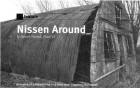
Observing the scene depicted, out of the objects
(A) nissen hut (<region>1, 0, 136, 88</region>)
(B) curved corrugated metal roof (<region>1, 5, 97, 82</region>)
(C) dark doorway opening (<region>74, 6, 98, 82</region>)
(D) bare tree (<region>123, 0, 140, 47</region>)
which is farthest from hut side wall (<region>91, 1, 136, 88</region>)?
(D) bare tree (<region>123, 0, 140, 47</region>)

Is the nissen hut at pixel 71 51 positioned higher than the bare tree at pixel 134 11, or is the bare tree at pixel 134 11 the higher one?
the bare tree at pixel 134 11

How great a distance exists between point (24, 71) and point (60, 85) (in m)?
2.48

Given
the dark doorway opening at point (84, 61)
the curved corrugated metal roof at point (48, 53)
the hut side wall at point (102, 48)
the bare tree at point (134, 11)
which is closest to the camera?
the curved corrugated metal roof at point (48, 53)

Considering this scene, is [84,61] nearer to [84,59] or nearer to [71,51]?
[84,59]

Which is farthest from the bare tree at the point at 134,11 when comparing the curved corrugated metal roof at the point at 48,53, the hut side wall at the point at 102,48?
the curved corrugated metal roof at the point at 48,53

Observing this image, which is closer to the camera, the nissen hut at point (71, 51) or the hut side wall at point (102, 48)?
the nissen hut at point (71, 51)

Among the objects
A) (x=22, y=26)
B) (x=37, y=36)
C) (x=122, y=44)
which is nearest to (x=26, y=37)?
(x=37, y=36)

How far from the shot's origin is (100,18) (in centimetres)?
859

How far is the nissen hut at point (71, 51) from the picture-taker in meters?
7.41

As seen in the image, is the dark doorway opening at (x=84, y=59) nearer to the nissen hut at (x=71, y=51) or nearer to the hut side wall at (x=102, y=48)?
the nissen hut at (x=71, y=51)

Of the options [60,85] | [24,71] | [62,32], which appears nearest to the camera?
[60,85]

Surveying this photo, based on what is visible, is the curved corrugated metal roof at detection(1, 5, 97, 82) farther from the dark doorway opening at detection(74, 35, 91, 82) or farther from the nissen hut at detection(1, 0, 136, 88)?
the dark doorway opening at detection(74, 35, 91, 82)

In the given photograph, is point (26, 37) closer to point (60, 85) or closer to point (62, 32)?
point (62, 32)

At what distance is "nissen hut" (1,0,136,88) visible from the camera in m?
7.41
